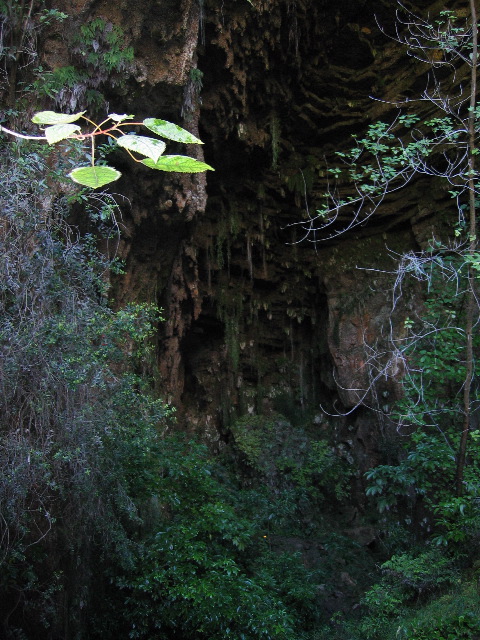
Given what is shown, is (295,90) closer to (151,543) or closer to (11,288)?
(11,288)

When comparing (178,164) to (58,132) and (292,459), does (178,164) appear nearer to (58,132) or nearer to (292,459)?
(58,132)

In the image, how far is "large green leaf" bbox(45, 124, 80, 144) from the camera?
3.10 feet

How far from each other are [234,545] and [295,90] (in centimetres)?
722

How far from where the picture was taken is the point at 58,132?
967 millimetres

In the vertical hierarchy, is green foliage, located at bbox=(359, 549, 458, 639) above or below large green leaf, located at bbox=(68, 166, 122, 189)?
below

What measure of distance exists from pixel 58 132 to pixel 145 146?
0.15 m

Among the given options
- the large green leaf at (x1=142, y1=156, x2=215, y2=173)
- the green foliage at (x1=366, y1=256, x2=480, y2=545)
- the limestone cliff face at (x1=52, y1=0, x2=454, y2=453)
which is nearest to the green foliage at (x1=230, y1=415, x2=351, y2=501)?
the limestone cliff face at (x1=52, y1=0, x2=454, y2=453)

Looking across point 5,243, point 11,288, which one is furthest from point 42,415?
point 5,243

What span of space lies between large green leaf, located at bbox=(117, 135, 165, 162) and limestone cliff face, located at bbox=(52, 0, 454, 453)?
21.0ft

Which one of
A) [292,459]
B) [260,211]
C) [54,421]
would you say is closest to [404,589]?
[54,421]

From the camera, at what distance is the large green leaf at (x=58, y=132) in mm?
946

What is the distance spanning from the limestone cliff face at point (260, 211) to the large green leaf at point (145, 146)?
6.39 metres

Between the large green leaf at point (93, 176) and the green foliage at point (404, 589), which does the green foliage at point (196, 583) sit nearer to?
the green foliage at point (404, 589)

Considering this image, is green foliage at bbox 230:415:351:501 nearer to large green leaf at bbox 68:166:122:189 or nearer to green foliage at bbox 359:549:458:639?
green foliage at bbox 359:549:458:639
